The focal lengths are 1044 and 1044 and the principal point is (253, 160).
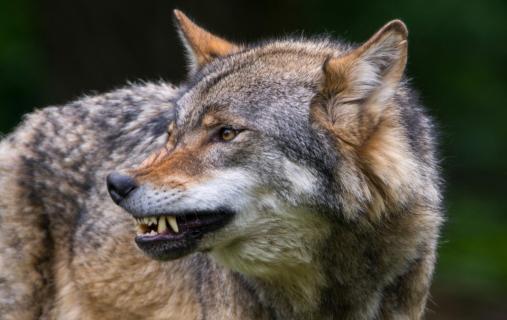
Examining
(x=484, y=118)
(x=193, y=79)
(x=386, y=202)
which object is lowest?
(x=484, y=118)

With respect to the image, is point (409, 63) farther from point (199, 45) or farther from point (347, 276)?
point (347, 276)

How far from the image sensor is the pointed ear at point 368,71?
6871 mm

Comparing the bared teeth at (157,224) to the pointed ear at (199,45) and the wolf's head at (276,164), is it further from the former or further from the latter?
the pointed ear at (199,45)

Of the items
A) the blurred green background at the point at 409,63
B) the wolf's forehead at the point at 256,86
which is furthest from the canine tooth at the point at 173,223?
the blurred green background at the point at 409,63

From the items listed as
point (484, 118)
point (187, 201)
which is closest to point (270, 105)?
point (187, 201)

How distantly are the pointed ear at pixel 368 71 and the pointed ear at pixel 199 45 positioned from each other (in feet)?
3.99

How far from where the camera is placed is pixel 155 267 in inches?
319

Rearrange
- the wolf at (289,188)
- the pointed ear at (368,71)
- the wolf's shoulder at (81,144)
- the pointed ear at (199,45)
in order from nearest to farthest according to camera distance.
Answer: the wolf at (289,188) → the pointed ear at (368,71) → the pointed ear at (199,45) → the wolf's shoulder at (81,144)

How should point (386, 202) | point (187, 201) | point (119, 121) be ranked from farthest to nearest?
point (119, 121)
point (386, 202)
point (187, 201)

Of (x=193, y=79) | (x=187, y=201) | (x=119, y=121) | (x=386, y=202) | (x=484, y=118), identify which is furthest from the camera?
(x=484, y=118)

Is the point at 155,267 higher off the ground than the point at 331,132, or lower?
lower

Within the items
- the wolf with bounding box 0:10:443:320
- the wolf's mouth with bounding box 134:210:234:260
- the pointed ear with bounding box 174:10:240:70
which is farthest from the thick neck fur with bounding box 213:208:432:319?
the pointed ear with bounding box 174:10:240:70

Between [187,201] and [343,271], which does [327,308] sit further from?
[187,201]

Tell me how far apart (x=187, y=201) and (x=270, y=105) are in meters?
0.92
